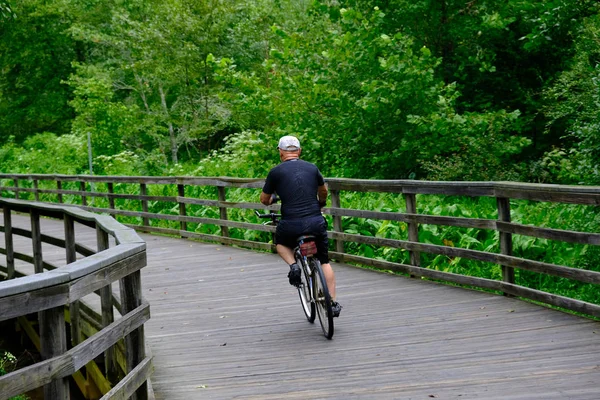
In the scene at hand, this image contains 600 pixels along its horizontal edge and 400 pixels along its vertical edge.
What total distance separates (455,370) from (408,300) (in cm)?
276

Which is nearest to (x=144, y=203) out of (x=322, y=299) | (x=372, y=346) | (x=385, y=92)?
(x=385, y=92)

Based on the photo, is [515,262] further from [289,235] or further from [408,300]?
[289,235]

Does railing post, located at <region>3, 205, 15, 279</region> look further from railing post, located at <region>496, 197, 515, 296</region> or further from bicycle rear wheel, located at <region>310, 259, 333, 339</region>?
railing post, located at <region>496, 197, 515, 296</region>

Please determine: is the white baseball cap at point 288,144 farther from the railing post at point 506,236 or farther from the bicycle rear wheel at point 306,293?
the railing post at point 506,236

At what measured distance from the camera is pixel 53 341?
379 cm

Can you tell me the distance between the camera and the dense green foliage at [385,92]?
14.6m

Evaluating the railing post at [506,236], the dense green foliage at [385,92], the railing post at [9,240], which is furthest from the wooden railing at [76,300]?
the dense green foliage at [385,92]

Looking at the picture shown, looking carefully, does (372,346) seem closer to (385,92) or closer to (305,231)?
(305,231)

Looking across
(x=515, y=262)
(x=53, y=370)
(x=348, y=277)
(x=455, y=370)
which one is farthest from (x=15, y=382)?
(x=348, y=277)

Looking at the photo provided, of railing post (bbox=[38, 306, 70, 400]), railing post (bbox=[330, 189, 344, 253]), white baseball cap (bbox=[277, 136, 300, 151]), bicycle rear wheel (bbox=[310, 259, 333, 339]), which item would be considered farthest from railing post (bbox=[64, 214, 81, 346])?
railing post (bbox=[330, 189, 344, 253])

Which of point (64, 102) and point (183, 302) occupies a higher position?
point (64, 102)

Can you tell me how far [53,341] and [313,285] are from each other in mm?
3798

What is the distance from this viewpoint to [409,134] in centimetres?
1555

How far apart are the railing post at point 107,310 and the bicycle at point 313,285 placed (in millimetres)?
1683
